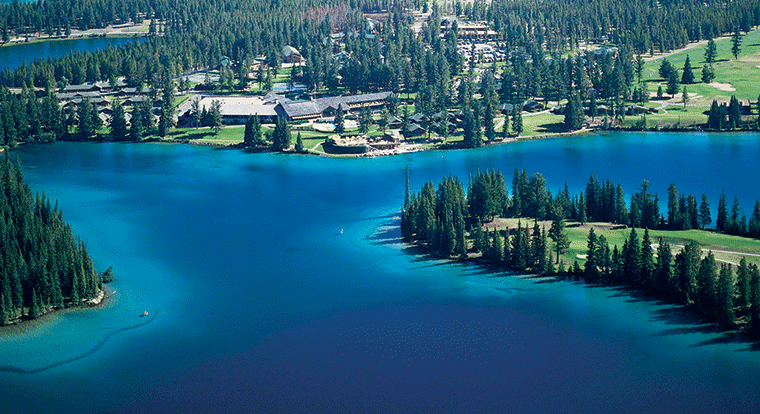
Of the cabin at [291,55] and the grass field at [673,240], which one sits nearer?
the grass field at [673,240]

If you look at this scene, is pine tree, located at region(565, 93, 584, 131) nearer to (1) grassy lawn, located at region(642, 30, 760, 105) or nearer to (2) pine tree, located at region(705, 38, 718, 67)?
(1) grassy lawn, located at region(642, 30, 760, 105)

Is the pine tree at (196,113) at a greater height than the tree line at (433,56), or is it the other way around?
the tree line at (433,56)

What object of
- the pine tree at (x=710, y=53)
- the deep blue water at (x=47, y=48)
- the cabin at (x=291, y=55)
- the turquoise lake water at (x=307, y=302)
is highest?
the deep blue water at (x=47, y=48)

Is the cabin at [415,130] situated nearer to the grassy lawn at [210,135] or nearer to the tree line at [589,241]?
the grassy lawn at [210,135]

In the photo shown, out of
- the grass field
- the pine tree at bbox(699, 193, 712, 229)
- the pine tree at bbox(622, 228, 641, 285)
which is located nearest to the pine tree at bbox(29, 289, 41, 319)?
the grass field

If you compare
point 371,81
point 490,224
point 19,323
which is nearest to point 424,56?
point 371,81

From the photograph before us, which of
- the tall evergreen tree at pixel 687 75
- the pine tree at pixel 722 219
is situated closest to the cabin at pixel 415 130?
the tall evergreen tree at pixel 687 75

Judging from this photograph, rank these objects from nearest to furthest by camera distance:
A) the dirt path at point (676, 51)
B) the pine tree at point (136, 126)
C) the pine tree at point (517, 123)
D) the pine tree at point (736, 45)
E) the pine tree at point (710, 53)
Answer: the pine tree at point (517, 123), the pine tree at point (136, 126), the pine tree at point (710, 53), the pine tree at point (736, 45), the dirt path at point (676, 51)
